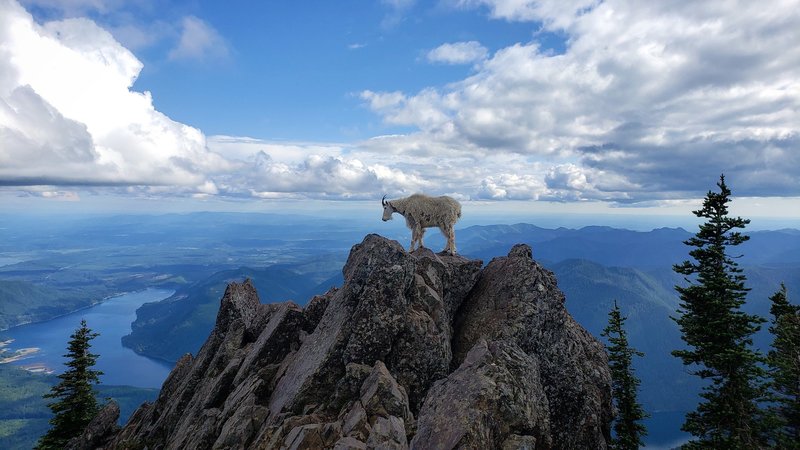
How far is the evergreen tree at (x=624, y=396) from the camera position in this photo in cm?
3553

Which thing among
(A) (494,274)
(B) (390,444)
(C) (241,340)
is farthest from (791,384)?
(C) (241,340)

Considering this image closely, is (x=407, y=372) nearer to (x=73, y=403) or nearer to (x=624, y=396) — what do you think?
(x=624, y=396)

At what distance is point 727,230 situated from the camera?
26.5 meters

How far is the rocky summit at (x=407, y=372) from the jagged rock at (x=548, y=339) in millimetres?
74

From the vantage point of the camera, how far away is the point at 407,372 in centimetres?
1884

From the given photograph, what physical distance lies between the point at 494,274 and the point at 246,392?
1612 cm

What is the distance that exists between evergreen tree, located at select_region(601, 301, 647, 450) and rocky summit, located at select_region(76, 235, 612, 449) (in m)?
13.6

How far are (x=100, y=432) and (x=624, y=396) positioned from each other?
46.5m

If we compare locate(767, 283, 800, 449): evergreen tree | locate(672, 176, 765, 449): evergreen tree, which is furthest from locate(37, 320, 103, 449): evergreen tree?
locate(767, 283, 800, 449): evergreen tree

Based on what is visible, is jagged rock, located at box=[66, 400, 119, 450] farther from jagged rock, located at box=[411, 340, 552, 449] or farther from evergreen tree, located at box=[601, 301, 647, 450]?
evergreen tree, located at box=[601, 301, 647, 450]

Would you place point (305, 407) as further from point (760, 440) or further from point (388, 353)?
point (760, 440)

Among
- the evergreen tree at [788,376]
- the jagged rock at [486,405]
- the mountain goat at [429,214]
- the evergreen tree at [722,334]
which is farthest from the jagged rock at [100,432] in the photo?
the evergreen tree at [788,376]

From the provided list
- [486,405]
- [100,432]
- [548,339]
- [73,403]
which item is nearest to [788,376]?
[548,339]

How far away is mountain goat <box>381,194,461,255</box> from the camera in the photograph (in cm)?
2944
